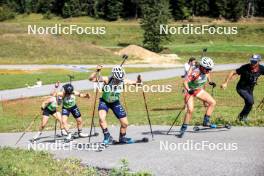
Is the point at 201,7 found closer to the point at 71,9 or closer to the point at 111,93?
the point at 71,9

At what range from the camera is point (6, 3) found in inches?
5709

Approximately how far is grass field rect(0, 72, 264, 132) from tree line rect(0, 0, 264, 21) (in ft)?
263

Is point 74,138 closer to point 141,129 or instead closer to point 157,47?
point 141,129

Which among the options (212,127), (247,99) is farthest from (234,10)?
(212,127)

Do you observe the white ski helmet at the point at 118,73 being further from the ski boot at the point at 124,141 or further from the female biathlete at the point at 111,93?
the ski boot at the point at 124,141

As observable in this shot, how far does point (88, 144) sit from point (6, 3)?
447 feet

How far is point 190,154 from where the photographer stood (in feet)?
42.4

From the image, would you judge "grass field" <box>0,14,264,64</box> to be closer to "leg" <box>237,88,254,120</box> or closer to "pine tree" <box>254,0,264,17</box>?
"pine tree" <box>254,0,264,17</box>

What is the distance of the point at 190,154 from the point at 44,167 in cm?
366

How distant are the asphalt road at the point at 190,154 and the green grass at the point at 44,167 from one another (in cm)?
45

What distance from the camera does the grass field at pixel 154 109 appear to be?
66.9 ft

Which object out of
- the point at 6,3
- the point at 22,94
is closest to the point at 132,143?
the point at 22,94

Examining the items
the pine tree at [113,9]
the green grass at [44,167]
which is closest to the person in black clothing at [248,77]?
the green grass at [44,167]

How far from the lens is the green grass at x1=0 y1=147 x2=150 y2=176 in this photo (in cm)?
1106
